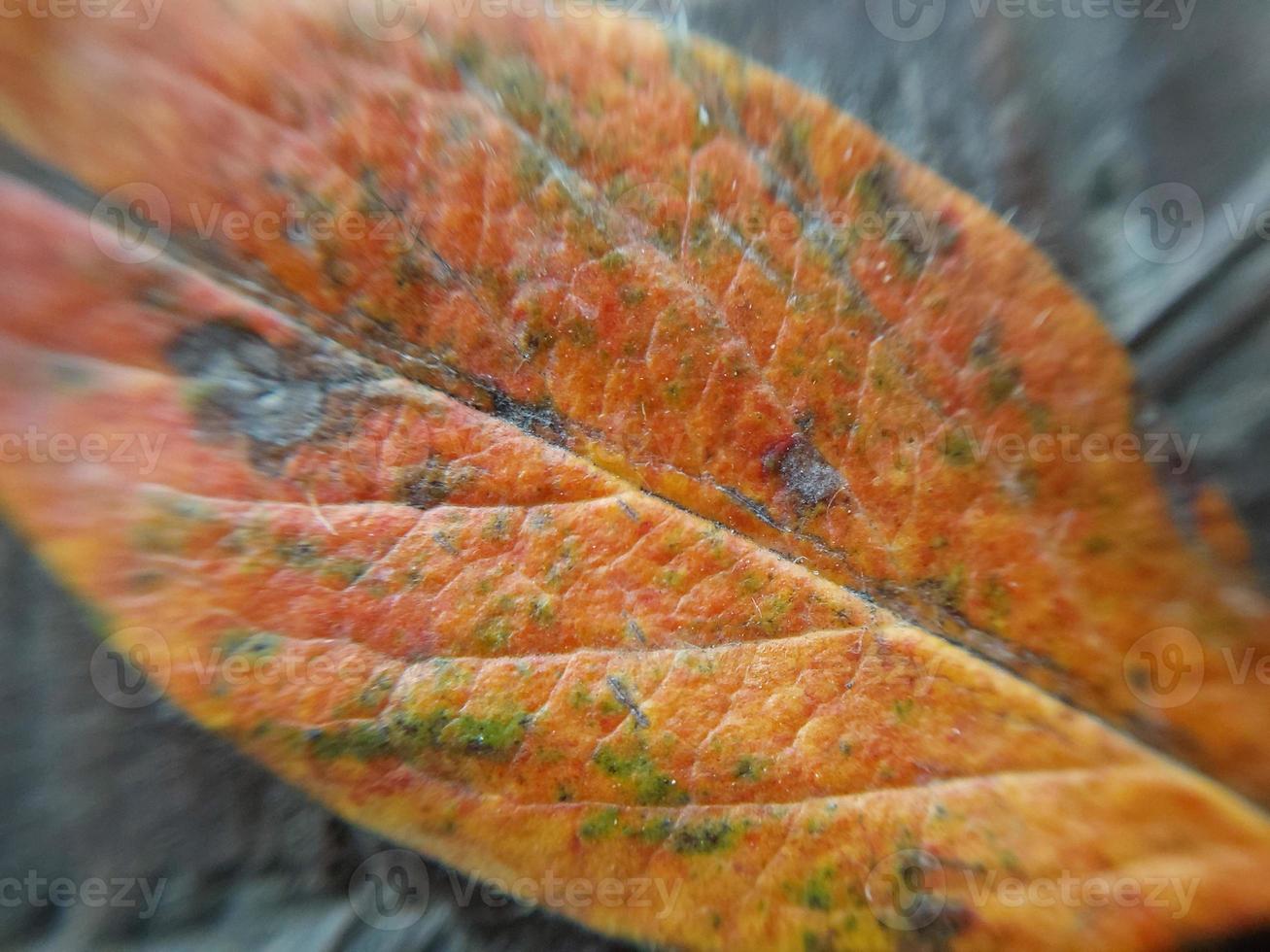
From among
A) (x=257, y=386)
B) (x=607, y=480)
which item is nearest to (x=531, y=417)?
(x=607, y=480)

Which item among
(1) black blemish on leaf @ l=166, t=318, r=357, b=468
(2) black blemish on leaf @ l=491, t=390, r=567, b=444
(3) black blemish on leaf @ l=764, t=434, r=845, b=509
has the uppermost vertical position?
(3) black blemish on leaf @ l=764, t=434, r=845, b=509

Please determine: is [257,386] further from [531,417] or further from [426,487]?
[531,417]

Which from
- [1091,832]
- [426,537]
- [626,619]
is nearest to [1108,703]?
[1091,832]

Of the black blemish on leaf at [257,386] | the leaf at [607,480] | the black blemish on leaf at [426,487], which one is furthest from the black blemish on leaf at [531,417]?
the black blemish on leaf at [257,386]

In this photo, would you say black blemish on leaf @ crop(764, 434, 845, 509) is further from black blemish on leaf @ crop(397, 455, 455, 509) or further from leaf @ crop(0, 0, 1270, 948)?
black blemish on leaf @ crop(397, 455, 455, 509)

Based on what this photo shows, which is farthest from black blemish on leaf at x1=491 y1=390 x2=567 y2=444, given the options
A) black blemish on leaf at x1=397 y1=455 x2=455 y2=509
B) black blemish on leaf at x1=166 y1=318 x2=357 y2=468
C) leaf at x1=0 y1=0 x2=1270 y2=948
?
black blemish on leaf at x1=166 y1=318 x2=357 y2=468

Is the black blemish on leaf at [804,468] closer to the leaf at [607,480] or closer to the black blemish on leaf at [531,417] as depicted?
the leaf at [607,480]

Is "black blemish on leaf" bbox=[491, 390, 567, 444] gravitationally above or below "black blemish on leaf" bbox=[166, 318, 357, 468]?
above
